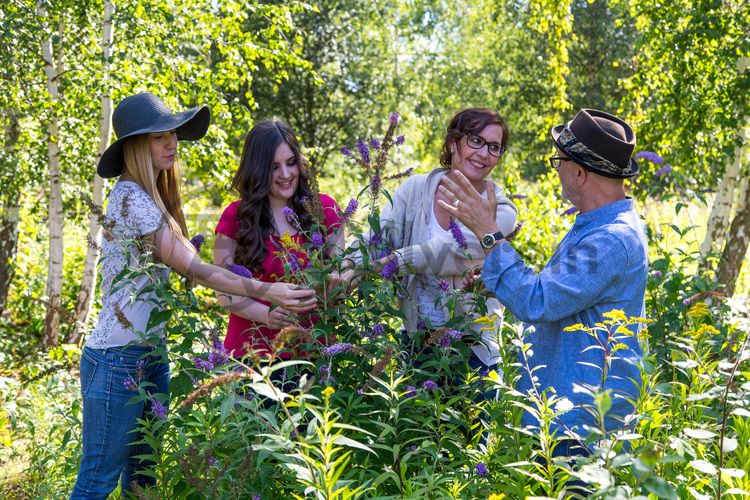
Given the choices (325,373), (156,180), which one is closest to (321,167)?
(156,180)

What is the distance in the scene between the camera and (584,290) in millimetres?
2195

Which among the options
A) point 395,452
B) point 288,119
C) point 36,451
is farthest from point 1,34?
point 288,119

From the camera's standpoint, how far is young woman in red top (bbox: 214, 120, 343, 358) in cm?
309

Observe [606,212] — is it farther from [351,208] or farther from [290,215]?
[290,215]

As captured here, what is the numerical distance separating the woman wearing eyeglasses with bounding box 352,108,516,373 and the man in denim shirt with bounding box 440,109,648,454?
43cm

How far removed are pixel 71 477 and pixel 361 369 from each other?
6.31 ft

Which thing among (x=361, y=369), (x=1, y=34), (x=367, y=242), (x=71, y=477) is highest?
(x=1, y=34)

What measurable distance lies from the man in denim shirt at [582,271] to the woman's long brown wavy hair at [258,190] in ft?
3.02

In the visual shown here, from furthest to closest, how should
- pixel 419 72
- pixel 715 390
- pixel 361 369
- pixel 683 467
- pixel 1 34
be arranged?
pixel 419 72
pixel 1 34
pixel 361 369
pixel 683 467
pixel 715 390

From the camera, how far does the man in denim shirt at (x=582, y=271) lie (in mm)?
2215

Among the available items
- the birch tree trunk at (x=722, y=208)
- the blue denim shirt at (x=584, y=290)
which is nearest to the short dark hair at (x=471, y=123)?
the blue denim shirt at (x=584, y=290)

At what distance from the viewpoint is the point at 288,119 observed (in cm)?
1581

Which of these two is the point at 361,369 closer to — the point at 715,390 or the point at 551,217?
the point at 715,390

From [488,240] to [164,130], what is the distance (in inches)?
48.3
